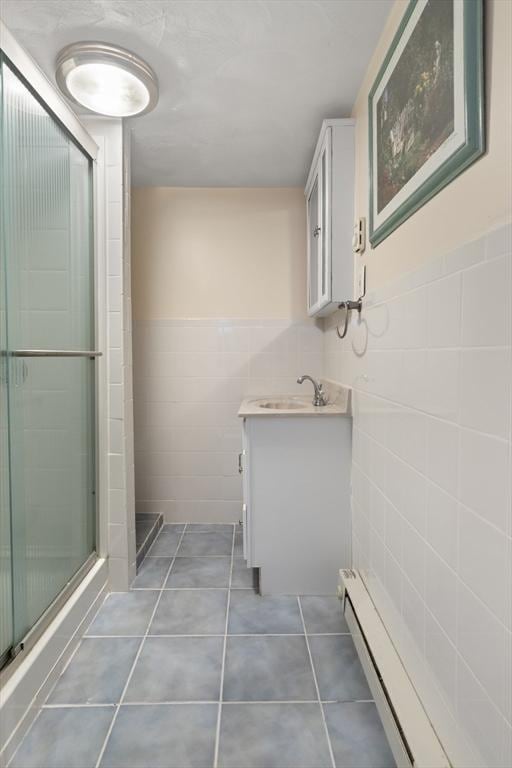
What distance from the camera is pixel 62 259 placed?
1712mm

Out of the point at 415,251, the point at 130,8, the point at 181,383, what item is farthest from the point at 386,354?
the point at 181,383

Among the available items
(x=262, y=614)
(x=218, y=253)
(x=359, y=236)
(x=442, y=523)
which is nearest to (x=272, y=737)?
(x=262, y=614)

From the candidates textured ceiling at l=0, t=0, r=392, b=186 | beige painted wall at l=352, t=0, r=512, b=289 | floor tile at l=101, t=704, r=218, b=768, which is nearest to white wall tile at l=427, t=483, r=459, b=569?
beige painted wall at l=352, t=0, r=512, b=289

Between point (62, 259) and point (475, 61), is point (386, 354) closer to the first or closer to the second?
point (475, 61)

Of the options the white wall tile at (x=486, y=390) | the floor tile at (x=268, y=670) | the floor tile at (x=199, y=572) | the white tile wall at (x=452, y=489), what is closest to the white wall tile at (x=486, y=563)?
the white tile wall at (x=452, y=489)

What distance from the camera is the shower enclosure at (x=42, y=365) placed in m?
1.34

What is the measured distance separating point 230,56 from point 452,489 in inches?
68.8

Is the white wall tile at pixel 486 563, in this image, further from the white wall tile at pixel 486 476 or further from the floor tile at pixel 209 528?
the floor tile at pixel 209 528

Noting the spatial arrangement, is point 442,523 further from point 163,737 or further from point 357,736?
point 163,737

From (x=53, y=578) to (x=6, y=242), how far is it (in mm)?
1246

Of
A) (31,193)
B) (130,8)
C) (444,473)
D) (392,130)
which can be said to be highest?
(130,8)

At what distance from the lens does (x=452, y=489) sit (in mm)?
973

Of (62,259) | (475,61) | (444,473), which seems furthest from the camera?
(62,259)

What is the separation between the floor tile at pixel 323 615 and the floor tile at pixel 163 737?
1.89 ft
